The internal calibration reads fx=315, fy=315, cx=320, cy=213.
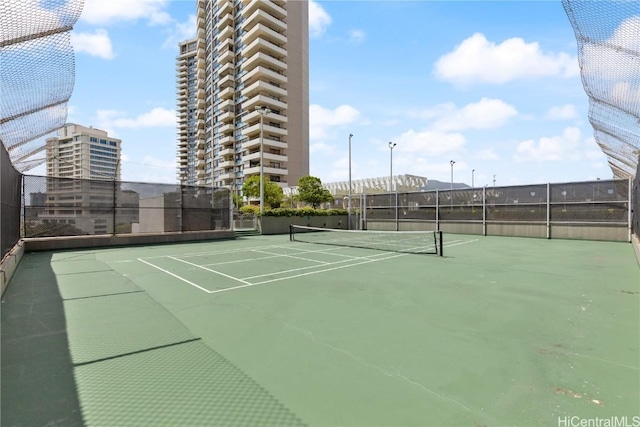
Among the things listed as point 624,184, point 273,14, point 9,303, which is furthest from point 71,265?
point 273,14

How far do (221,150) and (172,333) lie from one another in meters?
73.5

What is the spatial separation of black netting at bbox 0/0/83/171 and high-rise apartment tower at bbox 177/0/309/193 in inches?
1976

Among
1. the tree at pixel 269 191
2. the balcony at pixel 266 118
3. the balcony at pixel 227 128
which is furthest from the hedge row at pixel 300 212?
the balcony at pixel 227 128

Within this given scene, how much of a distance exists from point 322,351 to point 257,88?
205 feet

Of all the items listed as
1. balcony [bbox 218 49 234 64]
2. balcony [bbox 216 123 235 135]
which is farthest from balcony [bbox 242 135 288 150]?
balcony [bbox 218 49 234 64]

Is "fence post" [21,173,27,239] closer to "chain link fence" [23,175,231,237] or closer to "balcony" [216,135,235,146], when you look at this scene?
"chain link fence" [23,175,231,237]

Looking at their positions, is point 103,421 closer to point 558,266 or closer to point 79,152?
point 558,266

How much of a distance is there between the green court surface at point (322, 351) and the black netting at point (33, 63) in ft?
12.8

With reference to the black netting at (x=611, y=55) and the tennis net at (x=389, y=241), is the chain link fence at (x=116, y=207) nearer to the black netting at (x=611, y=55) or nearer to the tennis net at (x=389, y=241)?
the tennis net at (x=389, y=241)

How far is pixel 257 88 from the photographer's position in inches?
2351

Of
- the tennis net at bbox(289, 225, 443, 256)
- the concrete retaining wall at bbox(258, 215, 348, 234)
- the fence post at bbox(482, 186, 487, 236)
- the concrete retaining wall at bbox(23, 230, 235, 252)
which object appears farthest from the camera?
the concrete retaining wall at bbox(258, 215, 348, 234)

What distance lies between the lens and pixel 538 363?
11.0 feet

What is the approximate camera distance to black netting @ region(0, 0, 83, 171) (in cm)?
464

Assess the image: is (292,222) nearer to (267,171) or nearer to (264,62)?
(267,171)
